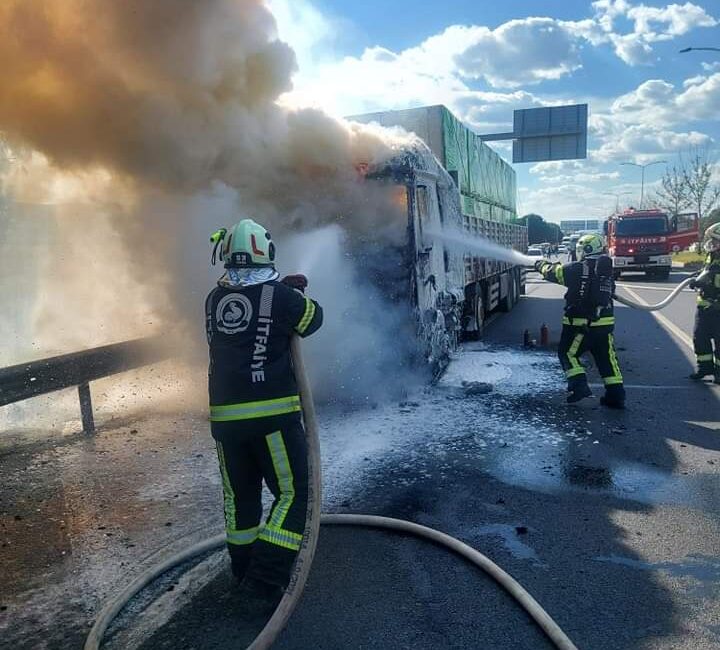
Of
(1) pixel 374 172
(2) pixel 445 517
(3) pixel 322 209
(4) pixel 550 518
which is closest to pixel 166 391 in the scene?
(3) pixel 322 209

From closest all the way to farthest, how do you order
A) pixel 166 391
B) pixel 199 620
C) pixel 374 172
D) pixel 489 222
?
pixel 199 620, pixel 374 172, pixel 166 391, pixel 489 222

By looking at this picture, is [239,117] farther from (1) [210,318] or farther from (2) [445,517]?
(2) [445,517]

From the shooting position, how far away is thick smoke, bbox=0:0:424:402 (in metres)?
5.01

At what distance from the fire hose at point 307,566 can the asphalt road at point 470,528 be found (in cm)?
7

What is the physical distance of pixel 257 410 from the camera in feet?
9.96

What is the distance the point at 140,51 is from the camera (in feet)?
17.0

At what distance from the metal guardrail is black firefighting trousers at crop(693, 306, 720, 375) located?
6.08 m

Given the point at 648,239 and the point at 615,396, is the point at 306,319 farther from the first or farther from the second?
the point at 648,239

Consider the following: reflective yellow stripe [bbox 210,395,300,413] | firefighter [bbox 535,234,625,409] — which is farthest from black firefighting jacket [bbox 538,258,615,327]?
reflective yellow stripe [bbox 210,395,300,413]

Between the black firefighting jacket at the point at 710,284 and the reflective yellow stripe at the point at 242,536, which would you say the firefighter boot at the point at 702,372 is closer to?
the black firefighting jacket at the point at 710,284

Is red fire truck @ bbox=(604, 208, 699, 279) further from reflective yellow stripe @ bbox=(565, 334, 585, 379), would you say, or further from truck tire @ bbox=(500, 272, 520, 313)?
reflective yellow stripe @ bbox=(565, 334, 585, 379)

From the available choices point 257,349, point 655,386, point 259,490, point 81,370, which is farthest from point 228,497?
point 655,386

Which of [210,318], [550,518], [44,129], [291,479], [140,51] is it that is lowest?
[550,518]

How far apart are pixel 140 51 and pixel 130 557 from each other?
392 centimetres
